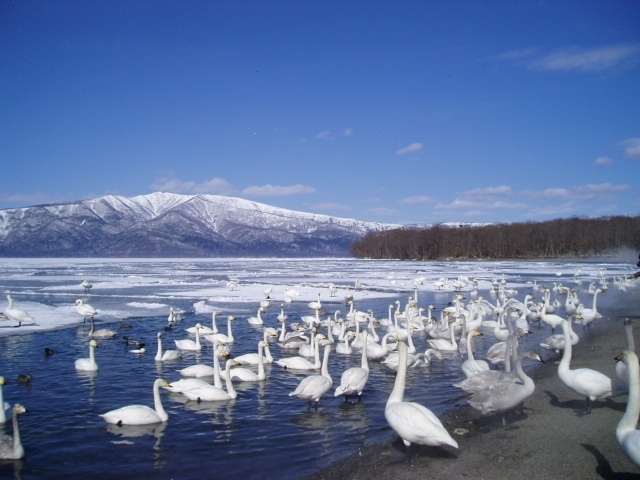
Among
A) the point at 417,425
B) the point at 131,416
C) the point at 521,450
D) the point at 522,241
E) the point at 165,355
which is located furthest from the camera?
the point at 522,241

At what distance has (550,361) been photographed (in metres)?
13.4

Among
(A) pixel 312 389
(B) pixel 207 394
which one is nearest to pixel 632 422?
(A) pixel 312 389

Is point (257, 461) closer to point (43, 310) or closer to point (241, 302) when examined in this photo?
point (43, 310)

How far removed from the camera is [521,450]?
714 cm

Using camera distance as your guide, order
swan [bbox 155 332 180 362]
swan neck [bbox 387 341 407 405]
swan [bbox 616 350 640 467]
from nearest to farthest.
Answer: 1. swan [bbox 616 350 640 467]
2. swan neck [bbox 387 341 407 405]
3. swan [bbox 155 332 180 362]

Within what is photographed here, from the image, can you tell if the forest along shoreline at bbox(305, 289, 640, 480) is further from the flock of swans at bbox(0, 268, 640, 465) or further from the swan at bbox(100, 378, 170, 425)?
the swan at bbox(100, 378, 170, 425)

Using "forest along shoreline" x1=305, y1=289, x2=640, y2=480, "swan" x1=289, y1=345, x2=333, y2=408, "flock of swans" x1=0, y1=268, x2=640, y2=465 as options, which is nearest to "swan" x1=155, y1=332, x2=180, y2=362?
"flock of swans" x1=0, y1=268, x2=640, y2=465

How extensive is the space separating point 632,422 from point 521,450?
1736 millimetres

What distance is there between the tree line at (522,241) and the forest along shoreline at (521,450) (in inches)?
3760

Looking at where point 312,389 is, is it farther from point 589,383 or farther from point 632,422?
point 632,422

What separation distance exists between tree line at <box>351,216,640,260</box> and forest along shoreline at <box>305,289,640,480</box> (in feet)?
313

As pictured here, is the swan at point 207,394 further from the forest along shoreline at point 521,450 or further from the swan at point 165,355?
the swan at point 165,355

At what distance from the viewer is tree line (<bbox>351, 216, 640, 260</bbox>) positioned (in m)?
101

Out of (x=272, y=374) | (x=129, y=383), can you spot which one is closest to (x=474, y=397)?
(x=272, y=374)
